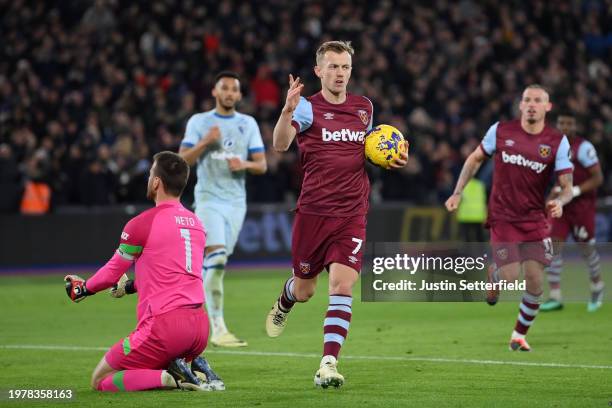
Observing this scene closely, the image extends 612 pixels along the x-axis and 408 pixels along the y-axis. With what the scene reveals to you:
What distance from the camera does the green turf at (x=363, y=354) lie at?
8914mm

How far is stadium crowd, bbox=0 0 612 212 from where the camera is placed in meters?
23.9

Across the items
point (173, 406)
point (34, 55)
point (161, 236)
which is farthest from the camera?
point (34, 55)

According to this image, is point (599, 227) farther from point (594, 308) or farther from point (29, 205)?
point (29, 205)

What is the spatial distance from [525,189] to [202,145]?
3.30 meters

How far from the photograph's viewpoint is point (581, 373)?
10445 millimetres

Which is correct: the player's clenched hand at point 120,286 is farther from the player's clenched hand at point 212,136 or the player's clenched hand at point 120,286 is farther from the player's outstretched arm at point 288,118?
the player's clenched hand at point 212,136

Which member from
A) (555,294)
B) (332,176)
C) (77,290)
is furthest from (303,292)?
(555,294)

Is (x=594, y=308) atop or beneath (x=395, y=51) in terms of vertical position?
beneath

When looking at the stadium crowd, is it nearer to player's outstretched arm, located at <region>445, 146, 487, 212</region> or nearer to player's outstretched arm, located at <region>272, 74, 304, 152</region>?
player's outstretched arm, located at <region>445, 146, 487, 212</region>

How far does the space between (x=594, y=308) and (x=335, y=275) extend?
8026 millimetres

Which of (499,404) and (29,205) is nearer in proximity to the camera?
(499,404)

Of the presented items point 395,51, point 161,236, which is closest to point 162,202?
point 161,236

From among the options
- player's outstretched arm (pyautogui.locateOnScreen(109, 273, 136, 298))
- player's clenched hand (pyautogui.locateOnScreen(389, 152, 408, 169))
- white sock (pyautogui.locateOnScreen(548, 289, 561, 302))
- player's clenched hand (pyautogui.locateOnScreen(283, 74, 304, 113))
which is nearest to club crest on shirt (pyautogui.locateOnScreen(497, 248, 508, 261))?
player's clenched hand (pyautogui.locateOnScreen(389, 152, 408, 169))

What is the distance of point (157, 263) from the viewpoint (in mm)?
9000
